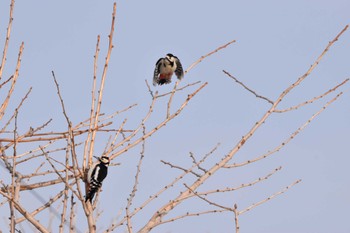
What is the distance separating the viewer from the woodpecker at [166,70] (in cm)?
1295

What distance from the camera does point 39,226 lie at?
175 inches

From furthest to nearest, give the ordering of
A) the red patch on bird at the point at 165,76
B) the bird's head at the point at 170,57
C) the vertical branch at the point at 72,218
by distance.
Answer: the bird's head at the point at 170,57
the red patch on bird at the point at 165,76
the vertical branch at the point at 72,218

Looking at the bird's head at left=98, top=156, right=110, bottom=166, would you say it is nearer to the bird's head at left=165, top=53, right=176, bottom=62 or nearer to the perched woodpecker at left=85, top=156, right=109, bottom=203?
the perched woodpecker at left=85, top=156, right=109, bottom=203

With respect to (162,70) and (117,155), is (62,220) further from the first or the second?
(162,70)

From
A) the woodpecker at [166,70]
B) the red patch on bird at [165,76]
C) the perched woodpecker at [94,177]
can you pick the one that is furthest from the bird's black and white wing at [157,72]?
the perched woodpecker at [94,177]

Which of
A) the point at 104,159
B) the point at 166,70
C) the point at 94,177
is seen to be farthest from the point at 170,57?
the point at 104,159

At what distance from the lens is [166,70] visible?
1293 centimetres

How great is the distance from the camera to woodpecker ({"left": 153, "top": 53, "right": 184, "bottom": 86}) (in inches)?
510

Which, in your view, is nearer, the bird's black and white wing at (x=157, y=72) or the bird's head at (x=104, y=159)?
the bird's head at (x=104, y=159)

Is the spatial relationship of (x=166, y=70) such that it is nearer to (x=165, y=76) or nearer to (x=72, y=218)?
(x=165, y=76)

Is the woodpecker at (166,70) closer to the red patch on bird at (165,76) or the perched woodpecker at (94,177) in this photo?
the red patch on bird at (165,76)

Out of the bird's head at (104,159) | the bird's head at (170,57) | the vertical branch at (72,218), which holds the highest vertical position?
the bird's head at (170,57)

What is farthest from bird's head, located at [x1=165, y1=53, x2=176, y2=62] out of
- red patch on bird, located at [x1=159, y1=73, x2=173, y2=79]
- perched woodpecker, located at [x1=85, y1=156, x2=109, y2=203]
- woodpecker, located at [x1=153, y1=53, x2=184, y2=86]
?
perched woodpecker, located at [x1=85, y1=156, x2=109, y2=203]

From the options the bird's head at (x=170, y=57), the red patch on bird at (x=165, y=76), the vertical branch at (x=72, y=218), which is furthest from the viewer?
the bird's head at (x=170, y=57)
